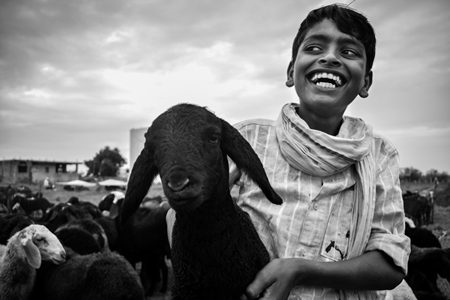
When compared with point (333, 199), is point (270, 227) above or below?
below

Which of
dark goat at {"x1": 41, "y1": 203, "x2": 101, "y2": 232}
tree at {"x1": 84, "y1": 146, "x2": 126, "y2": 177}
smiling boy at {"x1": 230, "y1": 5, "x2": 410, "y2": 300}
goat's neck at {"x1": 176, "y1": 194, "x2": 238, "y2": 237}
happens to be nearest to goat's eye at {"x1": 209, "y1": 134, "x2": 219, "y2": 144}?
goat's neck at {"x1": 176, "y1": 194, "x2": 238, "y2": 237}

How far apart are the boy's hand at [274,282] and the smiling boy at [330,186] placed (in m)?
0.01

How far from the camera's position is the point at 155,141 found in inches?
63.0

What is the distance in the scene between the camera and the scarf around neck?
1812 mm

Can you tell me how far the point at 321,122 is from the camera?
6.80 ft

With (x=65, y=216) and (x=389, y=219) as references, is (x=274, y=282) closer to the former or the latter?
(x=389, y=219)

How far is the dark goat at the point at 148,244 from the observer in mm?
9562

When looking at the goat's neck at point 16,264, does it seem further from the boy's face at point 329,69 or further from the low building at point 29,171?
the low building at point 29,171

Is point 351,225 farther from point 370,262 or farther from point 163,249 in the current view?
A: point 163,249

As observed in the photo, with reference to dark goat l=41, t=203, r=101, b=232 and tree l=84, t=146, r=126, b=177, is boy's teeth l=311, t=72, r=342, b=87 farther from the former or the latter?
tree l=84, t=146, r=126, b=177

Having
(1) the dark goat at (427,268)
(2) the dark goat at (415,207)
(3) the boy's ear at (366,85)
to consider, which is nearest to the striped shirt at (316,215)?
(3) the boy's ear at (366,85)

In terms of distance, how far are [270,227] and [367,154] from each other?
65cm

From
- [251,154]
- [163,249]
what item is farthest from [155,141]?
[163,249]

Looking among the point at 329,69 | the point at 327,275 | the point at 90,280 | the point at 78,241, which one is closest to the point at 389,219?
the point at 327,275
